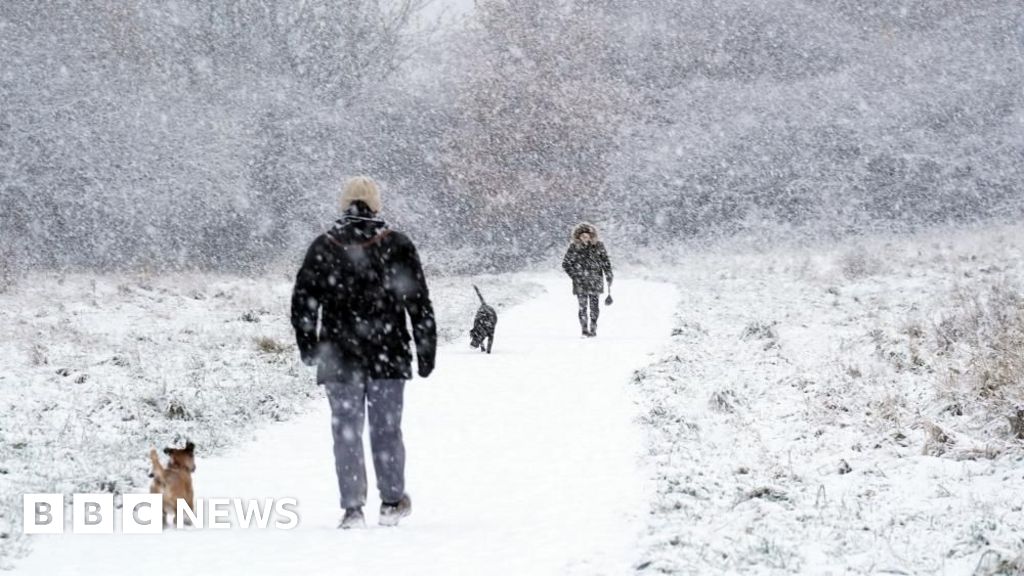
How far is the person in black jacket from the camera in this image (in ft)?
19.2

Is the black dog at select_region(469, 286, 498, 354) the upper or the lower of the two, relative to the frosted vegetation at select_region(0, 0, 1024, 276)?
lower

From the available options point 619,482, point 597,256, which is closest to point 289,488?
point 619,482

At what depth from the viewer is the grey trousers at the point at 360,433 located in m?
5.86

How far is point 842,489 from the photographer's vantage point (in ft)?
21.3

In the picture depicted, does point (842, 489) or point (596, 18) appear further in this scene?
point (596, 18)

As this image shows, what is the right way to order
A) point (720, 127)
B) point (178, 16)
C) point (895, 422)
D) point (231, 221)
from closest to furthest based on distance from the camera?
1. point (895, 422)
2. point (231, 221)
3. point (178, 16)
4. point (720, 127)

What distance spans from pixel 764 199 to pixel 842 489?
44050 millimetres

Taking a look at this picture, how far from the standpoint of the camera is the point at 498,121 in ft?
160

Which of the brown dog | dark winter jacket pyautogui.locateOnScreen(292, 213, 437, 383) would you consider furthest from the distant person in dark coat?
the brown dog

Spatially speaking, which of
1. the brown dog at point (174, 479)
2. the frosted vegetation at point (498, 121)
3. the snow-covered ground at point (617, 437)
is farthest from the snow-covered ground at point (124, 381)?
the frosted vegetation at point (498, 121)

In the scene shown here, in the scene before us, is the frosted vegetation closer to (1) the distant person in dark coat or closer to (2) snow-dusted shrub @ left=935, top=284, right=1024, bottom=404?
(1) the distant person in dark coat

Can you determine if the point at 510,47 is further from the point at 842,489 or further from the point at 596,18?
the point at 842,489

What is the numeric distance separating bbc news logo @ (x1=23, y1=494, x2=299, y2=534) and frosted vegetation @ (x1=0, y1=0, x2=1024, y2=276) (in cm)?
2694

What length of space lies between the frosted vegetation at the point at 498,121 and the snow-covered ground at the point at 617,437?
16873 millimetres
